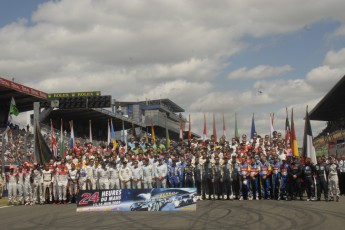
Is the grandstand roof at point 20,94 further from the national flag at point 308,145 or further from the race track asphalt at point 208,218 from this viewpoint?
the national flag at point 308,145

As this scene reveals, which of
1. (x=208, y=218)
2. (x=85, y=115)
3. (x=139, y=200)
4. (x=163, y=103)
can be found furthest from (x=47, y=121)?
(x=163, y=103)

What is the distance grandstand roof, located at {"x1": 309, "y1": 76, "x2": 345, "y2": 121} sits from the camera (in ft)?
128

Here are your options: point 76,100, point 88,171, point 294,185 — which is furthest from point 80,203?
point 76,100

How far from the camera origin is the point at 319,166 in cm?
1775

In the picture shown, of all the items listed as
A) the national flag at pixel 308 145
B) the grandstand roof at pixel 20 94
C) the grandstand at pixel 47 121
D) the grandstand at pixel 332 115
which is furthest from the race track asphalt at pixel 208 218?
the grandstand roof at pixel 20 94

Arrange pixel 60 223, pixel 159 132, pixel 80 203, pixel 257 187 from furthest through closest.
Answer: pixel 159 132, pixel 257 187, pixel 80 203, pixel 60 223

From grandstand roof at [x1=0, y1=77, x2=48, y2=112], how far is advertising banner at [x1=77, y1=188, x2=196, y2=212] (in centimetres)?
2251

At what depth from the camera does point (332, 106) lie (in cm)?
4681

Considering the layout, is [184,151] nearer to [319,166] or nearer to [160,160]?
[160,160]

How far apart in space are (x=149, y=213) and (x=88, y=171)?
→ 234 inches

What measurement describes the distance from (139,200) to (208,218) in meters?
3.24

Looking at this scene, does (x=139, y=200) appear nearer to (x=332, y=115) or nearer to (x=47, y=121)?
(x=47, y=121)

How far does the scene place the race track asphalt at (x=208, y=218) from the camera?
11.3 m

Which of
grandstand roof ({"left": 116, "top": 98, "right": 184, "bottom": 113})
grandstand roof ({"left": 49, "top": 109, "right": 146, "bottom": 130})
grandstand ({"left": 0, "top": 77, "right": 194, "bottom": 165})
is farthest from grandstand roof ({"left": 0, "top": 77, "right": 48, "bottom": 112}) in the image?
grandstand roof ({"left": 116, "top": 98, "right": 184, "bottom": 113})
